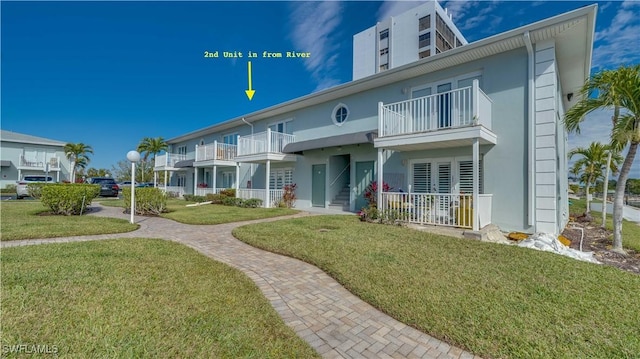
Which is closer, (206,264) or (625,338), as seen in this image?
(625,338)

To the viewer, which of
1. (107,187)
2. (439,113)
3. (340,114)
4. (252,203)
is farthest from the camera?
(107,187)

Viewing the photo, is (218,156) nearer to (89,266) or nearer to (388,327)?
(89,266)

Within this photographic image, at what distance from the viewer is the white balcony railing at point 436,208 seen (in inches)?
323

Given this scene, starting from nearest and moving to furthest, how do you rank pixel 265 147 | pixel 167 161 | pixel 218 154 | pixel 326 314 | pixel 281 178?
pixel 326 314 → pixel 265 147 → pixel 281 178 → pixel 218 154 → pixel 167 161

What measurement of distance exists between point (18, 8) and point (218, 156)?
39.9 ft

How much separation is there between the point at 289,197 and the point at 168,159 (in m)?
16.6

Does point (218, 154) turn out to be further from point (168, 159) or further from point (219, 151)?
point (168, 159)

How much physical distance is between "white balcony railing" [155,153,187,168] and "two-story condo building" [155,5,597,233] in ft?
56.5

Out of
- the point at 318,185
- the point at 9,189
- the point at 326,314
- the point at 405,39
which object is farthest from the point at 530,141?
the point at 9,189

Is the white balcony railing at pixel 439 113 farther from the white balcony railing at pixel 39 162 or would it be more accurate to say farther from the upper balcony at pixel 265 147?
the white balcony railing at pixel 39 162

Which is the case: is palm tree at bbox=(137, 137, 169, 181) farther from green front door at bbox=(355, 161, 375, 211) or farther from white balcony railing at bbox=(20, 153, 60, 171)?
green front door at bbox=(355, 161, 375, 211)

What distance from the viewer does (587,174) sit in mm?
16344

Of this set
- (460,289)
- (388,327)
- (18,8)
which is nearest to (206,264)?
(388,327)

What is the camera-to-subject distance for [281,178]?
1712cm
